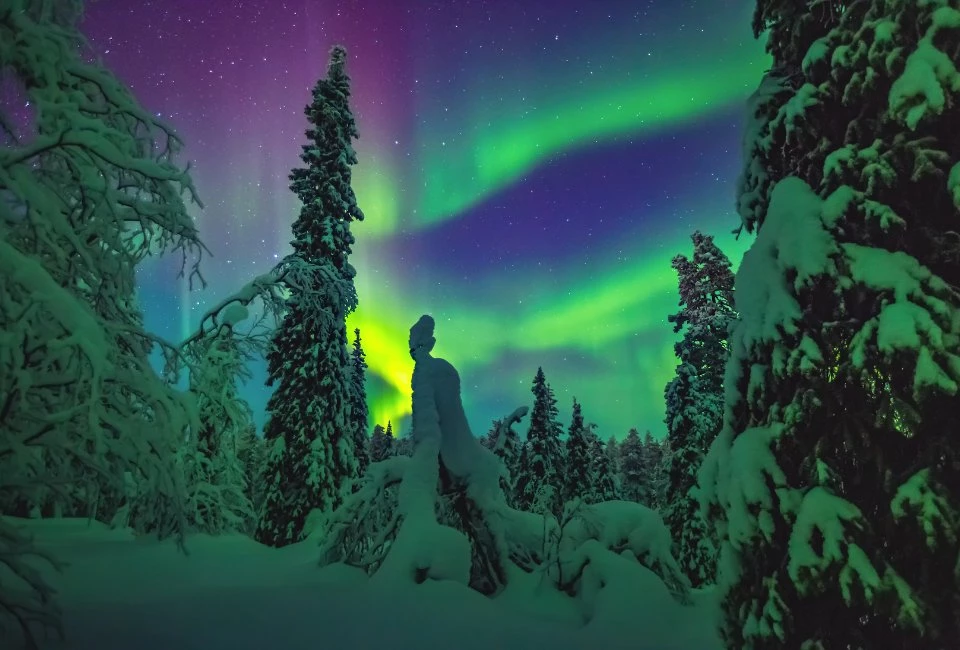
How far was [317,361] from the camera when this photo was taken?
17.9 meters

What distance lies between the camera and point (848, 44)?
512cm

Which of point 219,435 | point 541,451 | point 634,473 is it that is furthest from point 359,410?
point 634,473

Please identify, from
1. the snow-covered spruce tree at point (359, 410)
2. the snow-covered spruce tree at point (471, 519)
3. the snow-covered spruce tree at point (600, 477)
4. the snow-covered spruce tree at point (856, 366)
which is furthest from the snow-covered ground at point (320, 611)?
the snow-covered spruce tree at point (600, 477)

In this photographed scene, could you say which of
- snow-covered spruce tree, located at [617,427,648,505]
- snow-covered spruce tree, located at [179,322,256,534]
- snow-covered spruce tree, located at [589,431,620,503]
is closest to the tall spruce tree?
snow-covered spruce tree, located at [179,322,256,534]

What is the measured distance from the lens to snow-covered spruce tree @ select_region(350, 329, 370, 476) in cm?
3019

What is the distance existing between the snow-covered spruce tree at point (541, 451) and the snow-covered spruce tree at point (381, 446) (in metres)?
20.0

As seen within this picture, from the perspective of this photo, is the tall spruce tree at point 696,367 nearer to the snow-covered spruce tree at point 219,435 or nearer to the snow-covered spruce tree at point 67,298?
the snow-covered spruce tree at point 219,435

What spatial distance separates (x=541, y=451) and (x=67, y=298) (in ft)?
110

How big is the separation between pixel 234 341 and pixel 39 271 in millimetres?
5421

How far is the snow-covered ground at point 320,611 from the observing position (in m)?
4.70

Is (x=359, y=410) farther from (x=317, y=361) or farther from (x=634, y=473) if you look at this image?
(x=634, y=473)

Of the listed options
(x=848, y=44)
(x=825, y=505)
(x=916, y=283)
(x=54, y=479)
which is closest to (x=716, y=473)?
(x=825, y=505)

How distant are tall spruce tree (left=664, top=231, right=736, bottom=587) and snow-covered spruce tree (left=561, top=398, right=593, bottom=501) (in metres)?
15.6

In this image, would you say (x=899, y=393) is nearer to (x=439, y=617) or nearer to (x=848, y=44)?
(x=848, y=44)
